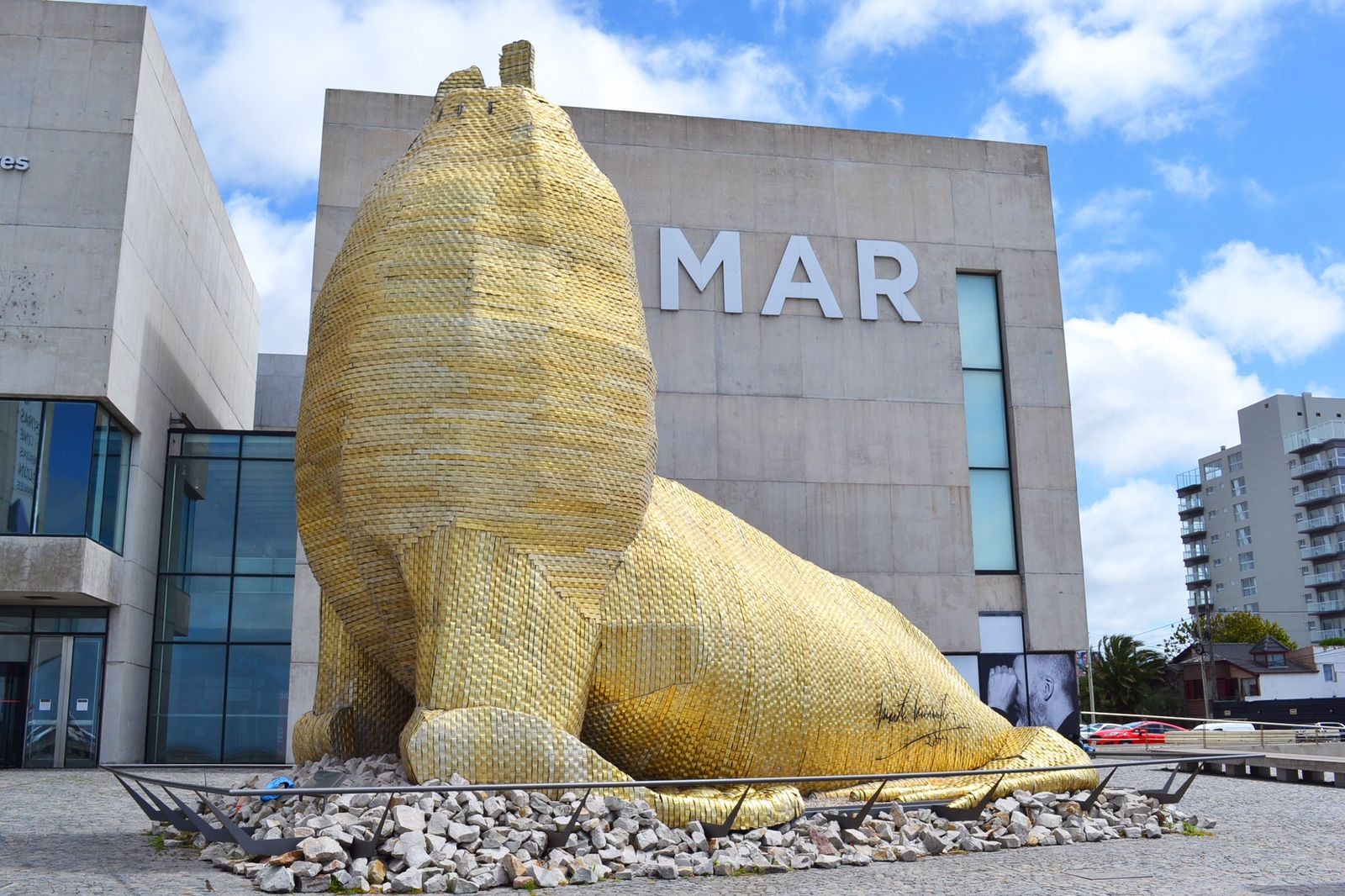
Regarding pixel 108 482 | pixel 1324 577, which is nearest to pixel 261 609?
pixel 108 482

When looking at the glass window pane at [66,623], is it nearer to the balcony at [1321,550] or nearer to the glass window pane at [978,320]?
the glass window pane at [978,320]

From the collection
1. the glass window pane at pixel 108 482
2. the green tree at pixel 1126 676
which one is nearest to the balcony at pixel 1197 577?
the green tree at pixel 1126 676

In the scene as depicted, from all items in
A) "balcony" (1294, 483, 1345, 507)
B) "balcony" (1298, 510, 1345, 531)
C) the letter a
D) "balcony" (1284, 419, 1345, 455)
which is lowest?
the letter a

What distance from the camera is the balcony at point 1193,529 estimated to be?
85.4 m

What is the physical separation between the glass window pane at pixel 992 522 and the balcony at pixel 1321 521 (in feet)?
203

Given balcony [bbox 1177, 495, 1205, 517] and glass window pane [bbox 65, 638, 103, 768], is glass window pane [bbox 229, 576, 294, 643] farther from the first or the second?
balcony [bbox 1177, 495, 1205, 517]

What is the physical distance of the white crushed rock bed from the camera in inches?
229

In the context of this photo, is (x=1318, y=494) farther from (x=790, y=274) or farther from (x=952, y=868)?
(x=952, y=868)

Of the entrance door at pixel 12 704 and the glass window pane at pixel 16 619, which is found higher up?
the glass window pane at pixel 16 619

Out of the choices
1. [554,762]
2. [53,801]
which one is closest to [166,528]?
[53,801]

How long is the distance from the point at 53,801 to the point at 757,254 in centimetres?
1415

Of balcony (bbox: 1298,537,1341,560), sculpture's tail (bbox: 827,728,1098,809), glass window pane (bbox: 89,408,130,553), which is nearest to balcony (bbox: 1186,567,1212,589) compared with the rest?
balcony (bbox: 1298,537,1341,560)

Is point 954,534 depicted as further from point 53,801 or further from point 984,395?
point 53,801

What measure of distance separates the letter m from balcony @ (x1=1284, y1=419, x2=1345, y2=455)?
2583 inches
